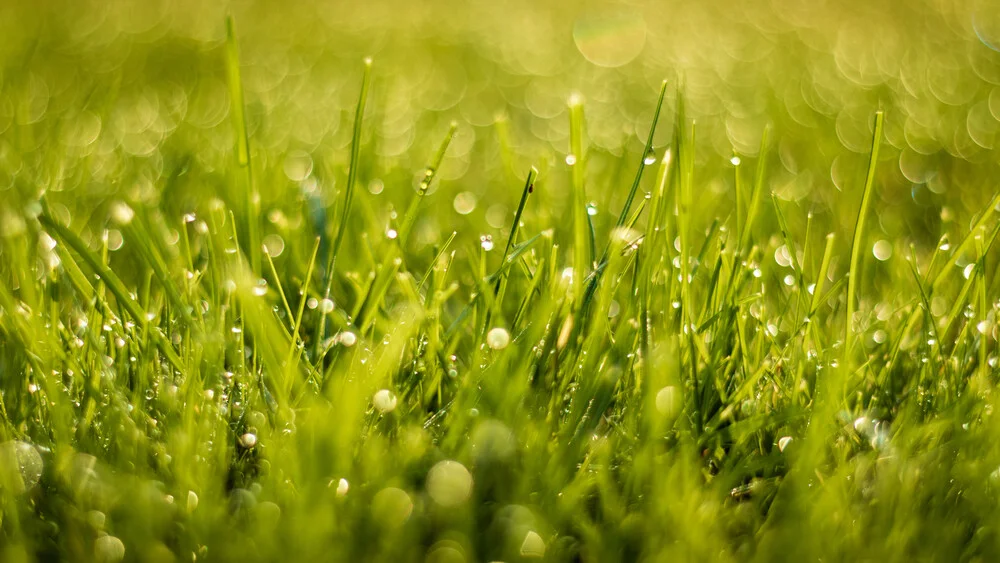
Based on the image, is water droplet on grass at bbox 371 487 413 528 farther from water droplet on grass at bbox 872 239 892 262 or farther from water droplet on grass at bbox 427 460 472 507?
water droplet on grass at bbox 872 239 892 262

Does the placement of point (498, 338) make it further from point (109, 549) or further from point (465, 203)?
point (465, 203)

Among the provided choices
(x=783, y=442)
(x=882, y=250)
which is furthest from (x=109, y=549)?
(x=882, y=250)

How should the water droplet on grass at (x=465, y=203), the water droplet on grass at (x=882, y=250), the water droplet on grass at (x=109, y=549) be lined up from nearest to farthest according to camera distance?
the water droplet on grass at (x=109, y=549) → the water droplet on grass at (x=882, y=250) → the water droplet on grass at (x=465, y=203)

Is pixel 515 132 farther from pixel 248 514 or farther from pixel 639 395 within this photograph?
pixel 248 514

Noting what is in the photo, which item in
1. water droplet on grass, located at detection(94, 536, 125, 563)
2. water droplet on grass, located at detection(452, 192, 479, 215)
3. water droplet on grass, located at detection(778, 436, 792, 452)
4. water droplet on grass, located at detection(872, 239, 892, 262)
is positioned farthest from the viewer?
water droplet on grass, located at detection(452, 192, 479, 215)

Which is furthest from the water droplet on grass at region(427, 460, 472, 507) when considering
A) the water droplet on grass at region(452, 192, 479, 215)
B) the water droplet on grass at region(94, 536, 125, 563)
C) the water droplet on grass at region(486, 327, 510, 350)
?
the water droplet on grass at region(452, 192, 479, 215)

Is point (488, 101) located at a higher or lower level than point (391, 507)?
higher

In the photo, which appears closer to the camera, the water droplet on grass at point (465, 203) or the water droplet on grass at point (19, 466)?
the water droplet on grass at point (19, 466)

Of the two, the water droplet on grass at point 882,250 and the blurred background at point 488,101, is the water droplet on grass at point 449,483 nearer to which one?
the blurred background at point 488,101

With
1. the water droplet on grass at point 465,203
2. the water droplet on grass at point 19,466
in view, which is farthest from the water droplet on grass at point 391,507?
the water droplet on grass at point 465,203
